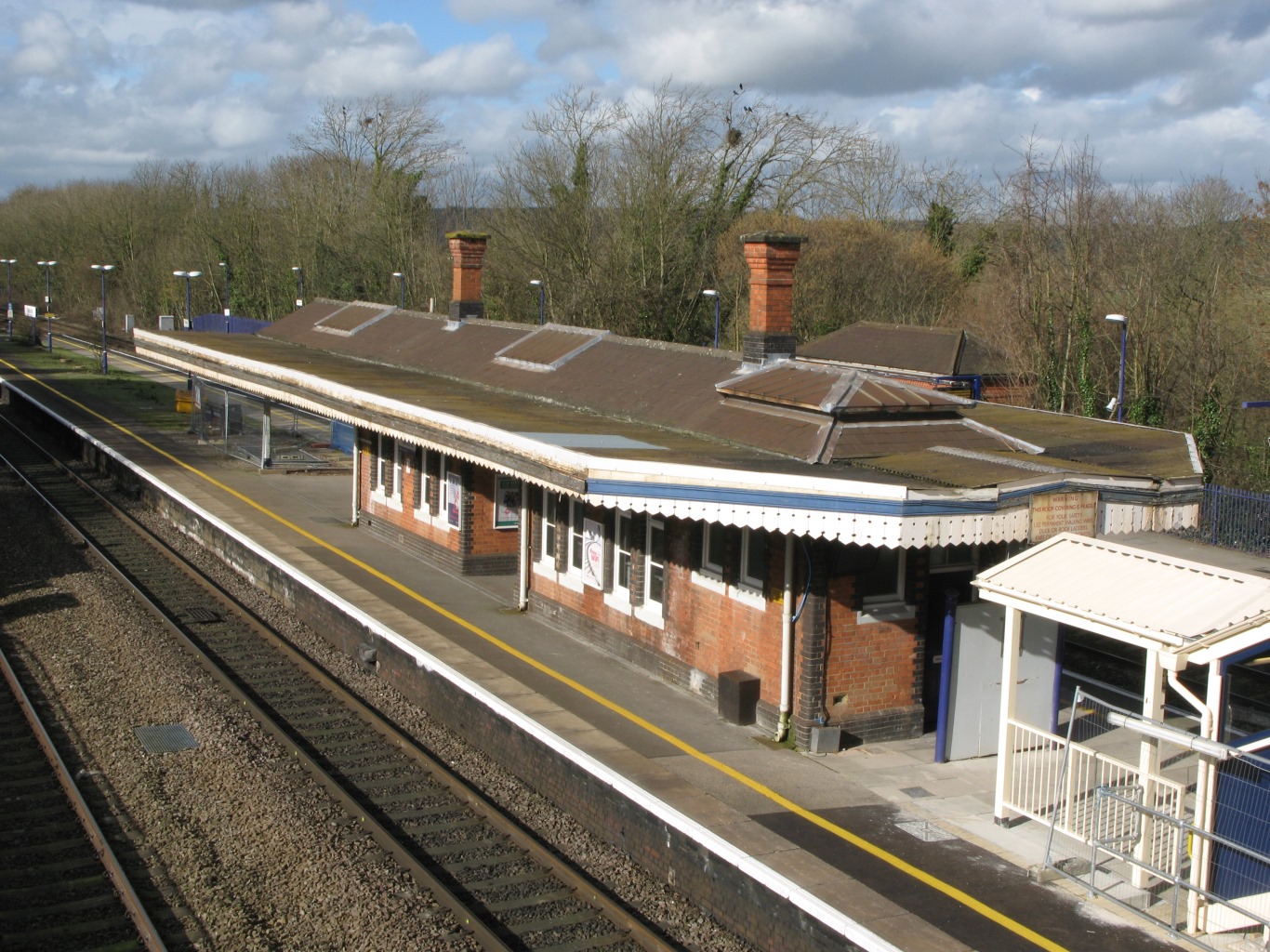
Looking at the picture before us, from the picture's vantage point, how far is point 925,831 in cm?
959

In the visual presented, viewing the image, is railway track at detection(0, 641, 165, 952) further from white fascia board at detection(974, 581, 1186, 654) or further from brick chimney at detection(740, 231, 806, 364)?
brick chimney at detection(740, 231, 806, 364)

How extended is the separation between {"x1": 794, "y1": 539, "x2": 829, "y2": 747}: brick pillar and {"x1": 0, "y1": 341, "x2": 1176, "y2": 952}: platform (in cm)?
35

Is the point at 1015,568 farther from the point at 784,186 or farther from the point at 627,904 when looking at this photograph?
the point at 784,186

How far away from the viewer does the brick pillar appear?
441 inches

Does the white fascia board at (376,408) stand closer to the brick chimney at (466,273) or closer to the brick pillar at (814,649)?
the brick pillar at (814,649)

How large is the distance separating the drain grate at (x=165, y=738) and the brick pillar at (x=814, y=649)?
19.3ft

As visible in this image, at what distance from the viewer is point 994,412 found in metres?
16.6

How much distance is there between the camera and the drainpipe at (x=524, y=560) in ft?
53.2

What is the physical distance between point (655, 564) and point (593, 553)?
1.35m

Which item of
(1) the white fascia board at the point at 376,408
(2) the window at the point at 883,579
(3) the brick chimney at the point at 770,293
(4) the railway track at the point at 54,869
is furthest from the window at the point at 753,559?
(4) the railway track at the point at 54,869

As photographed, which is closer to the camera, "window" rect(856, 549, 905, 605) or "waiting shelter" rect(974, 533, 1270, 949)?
"waiting shelter" rect(974, 533, 1270, 949)

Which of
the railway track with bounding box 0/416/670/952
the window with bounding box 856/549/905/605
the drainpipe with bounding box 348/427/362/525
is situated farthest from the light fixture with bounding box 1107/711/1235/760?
the drainpipe with bounding box 348/427/362/525

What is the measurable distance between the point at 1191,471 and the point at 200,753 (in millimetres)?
10113

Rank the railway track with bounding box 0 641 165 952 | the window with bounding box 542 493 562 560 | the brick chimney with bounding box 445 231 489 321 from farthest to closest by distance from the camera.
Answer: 1. the brick chimney with bounding box 445 231 489 321
2. the window with bounding box 542 493 562 560
3. the railway track with bounding box 0 641 165 952
